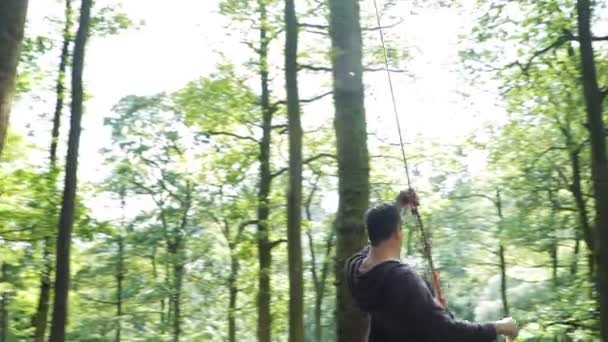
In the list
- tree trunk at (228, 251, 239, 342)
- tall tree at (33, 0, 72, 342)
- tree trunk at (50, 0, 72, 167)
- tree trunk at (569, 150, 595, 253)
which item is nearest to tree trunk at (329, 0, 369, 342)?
tall tree at (33, 0, 72, 342)

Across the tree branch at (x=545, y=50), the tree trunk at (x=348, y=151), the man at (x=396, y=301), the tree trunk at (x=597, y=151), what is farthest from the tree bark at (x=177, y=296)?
the man at (x=396, y=301)

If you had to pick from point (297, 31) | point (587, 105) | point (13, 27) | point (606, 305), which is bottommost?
point (606, 305)

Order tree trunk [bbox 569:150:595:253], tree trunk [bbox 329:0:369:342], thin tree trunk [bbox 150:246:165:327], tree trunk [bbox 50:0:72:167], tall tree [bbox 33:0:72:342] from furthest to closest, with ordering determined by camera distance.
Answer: thin tree trunk [bbox 150:246:165:327] → tree trunk [bbox 569:150:595:253] → tree trunk [bbox 50:0:72:167] → tall tree [bbox 33:0:72:342] → tree trunk [bbox 329:0:369:342]

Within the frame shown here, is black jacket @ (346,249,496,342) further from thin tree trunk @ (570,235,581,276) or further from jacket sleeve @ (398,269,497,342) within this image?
thin tree trunk @ (570,235,581,276)

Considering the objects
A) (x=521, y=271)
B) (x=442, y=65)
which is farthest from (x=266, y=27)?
(x=521, y=271)

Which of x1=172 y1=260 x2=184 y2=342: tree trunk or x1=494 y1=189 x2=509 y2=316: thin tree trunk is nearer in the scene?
x1=172 y1=260 x2=184 y2=342: tree trunk

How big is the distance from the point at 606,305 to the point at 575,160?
9.49 meters

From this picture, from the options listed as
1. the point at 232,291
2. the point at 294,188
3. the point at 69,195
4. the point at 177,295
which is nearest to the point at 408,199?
the point at 294,188

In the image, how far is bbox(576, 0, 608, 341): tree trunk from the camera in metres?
9.28

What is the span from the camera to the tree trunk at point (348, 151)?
5.66 meters

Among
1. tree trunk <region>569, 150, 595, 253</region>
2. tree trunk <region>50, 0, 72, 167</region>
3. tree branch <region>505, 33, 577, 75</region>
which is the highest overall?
tree trunk <region>50, 0, 72, 167</region>

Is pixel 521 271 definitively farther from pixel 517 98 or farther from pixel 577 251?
pixel 517 98

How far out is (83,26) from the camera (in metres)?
12.1

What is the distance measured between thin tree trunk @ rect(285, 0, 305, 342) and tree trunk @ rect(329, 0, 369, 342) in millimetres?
6044
